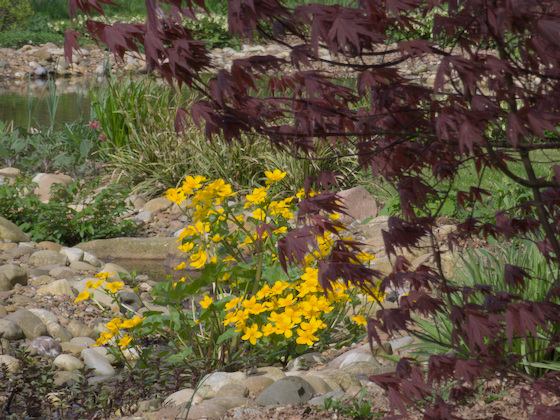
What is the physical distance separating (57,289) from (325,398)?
8.13ft

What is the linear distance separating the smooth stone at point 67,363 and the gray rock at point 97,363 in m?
0.06

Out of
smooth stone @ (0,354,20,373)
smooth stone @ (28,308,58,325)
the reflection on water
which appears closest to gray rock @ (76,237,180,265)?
smooth stone @ (28,308,58,325)

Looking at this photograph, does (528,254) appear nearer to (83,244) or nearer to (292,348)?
(292,348)

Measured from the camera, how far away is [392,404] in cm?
163

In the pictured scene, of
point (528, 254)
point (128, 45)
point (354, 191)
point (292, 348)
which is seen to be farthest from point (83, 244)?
point (128, 45)

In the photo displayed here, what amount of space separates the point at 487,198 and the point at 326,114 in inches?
174

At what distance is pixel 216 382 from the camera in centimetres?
279

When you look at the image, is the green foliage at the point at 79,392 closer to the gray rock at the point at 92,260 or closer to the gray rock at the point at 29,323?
the gray rock at the point at 29,323

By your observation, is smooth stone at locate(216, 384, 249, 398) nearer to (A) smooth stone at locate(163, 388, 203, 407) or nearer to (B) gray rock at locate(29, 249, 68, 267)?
(A) smooth stone at locate(163, 388, 203, 407)

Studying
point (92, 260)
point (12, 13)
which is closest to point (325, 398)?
point (92, 260)

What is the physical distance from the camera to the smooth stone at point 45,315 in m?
3.74

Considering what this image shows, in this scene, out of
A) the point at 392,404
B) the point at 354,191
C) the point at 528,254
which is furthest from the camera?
the point at 354,191

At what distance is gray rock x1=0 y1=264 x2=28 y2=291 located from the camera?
13.8 feet

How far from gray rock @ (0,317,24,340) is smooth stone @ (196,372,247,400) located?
129 cm
